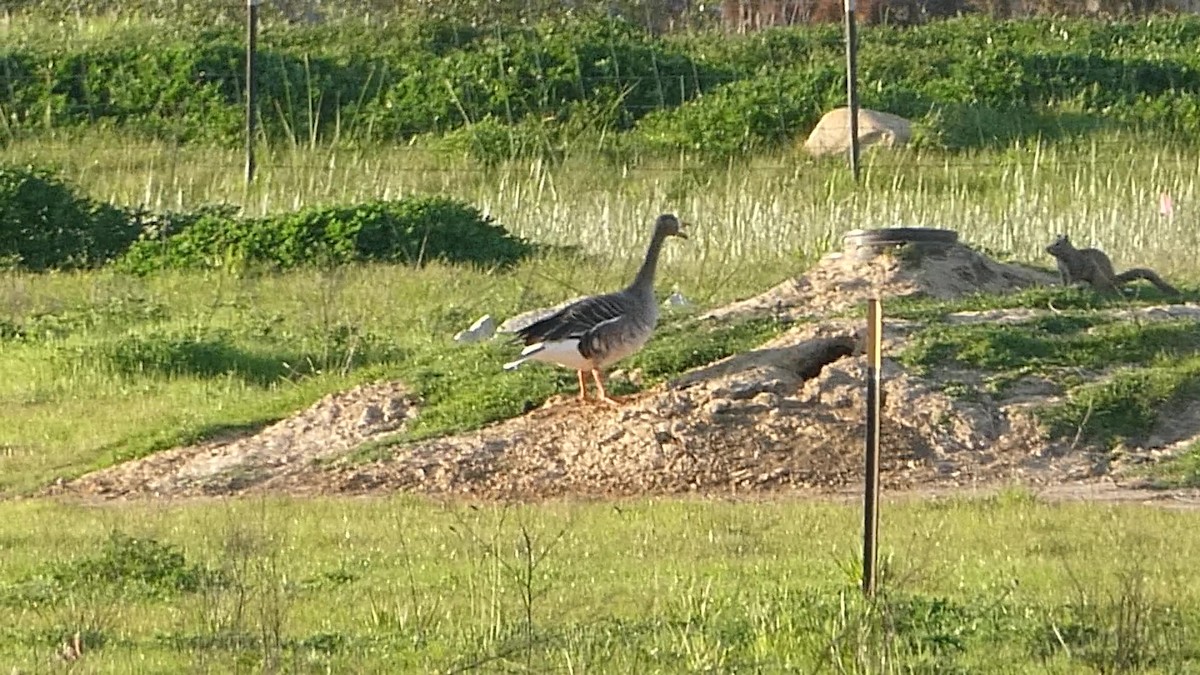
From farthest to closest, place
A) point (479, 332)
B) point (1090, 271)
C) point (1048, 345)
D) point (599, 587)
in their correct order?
point (479, 332) < point (1090, 271) < point (1048, 345) < point (599, 587)

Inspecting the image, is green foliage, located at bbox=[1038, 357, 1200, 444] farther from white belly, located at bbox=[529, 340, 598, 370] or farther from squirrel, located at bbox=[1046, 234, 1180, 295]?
squirrel, located at bbox=[1046, 234, 1180, 295]

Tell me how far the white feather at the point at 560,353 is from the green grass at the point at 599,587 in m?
1.37

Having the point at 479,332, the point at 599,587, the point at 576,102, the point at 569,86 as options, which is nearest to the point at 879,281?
the point at 479,332

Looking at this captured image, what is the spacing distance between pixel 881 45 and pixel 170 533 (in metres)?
20.0

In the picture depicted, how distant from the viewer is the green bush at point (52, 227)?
64.4 feet

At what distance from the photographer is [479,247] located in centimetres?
1870

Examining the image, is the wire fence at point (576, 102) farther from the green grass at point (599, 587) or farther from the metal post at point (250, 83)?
the green grass at point (599, 587)

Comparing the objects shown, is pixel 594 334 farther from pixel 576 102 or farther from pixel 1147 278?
pixel 576 102

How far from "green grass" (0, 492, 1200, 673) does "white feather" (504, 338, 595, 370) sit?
137 centimetres

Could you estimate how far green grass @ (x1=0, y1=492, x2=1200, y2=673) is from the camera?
22.5ft

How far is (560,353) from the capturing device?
11539 millimetres

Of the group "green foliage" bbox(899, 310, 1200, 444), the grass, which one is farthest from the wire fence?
"green foliage" bbox(899, 310, 1200, 444)

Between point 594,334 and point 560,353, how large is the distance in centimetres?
20

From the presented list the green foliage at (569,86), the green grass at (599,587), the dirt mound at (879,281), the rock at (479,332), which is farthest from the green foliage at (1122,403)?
the green foliage at (569,86)
